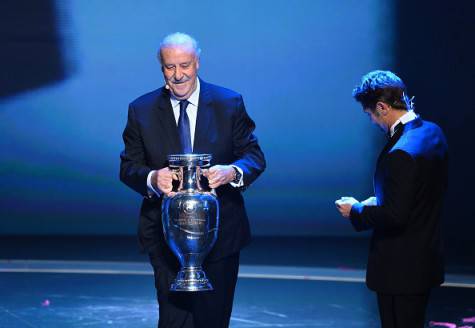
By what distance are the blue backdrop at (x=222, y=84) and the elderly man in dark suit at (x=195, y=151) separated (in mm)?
3982

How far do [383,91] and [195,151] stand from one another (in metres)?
0.72

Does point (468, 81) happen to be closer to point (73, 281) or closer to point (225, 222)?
point (73, 281)

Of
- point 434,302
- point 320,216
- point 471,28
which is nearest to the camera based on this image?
point 434,302

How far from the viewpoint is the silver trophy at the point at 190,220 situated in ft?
10.2

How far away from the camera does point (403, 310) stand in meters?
3.13

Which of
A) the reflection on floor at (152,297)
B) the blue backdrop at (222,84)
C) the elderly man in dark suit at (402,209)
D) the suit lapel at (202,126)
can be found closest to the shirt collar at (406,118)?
the elderly man in dark suit at (402,209)

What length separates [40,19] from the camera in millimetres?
7734

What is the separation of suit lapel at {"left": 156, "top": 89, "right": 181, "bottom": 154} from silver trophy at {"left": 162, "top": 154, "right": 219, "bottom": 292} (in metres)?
0.23

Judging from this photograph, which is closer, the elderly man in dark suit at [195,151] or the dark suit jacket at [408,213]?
the dark suit jacket at [408,213]

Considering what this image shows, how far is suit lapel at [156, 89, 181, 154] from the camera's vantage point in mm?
3404

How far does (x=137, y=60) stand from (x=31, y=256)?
1755 millimetres

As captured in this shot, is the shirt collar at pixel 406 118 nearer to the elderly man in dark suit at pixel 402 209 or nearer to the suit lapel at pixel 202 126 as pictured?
the elderly man in dark suit at pixel 402 209

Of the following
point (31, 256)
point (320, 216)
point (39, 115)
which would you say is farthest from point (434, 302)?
point (39, 115)

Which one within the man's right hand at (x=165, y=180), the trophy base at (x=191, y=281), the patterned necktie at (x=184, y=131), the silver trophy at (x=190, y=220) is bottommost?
the trophy base at (x=191, y=281)
